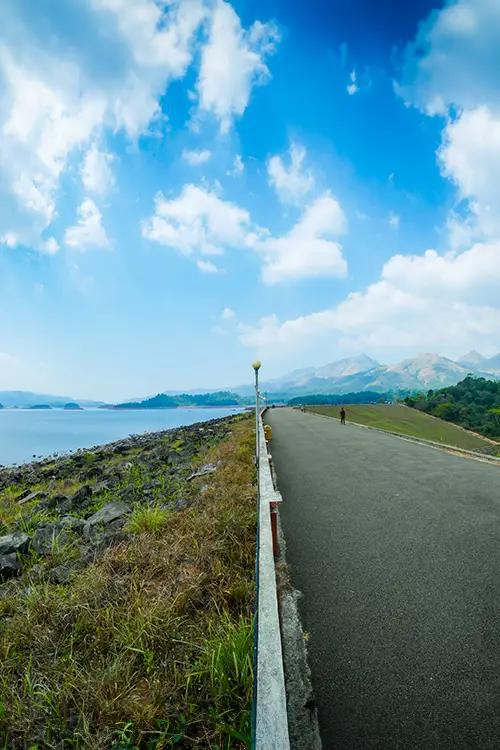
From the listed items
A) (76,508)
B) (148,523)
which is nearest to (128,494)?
(76,508)

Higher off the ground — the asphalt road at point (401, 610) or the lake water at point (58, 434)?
the asphalt road at point (401, 610)

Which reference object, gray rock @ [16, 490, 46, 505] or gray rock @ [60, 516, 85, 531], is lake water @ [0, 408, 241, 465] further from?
gray rock @ [60, 516, 85, 531]

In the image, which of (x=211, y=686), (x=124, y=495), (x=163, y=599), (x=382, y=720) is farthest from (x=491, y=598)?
(x=124, y=495)

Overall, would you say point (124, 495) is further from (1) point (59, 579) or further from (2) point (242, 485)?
(1) point (59, 579)

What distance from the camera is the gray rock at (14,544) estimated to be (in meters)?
5.70

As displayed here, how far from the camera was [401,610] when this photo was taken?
352 cm

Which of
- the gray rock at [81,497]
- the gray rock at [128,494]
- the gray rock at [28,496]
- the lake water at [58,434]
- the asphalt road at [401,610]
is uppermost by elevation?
the asphalt road at [401,610]

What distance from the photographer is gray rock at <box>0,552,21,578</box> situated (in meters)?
5.24

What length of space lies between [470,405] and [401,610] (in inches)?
3861

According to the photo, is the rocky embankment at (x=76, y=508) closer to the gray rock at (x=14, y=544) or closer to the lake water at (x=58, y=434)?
the gray rock at (x=14, y=544)

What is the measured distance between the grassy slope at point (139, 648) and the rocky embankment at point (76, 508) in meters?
0.62

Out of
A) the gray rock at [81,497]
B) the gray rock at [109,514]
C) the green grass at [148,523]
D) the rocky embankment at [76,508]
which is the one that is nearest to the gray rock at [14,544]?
the rocky embankment at [76,508]

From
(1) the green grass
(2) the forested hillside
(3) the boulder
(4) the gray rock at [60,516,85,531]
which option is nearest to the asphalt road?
(1) the green grass

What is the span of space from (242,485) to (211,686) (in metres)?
4.53
